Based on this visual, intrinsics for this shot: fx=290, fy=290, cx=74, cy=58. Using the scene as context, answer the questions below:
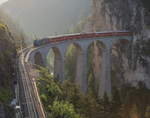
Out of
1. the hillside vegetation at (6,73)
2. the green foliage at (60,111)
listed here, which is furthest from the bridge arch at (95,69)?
the green foliage at (60,111)

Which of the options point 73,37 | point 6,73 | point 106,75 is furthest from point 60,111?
point 106,75

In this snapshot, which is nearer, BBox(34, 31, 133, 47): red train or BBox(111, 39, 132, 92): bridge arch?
BBox(34, 31, 133, 47): red train

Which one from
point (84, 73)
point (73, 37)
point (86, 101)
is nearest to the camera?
point (86, 101)

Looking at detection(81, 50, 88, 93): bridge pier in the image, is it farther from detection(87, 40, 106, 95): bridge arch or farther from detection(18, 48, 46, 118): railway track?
detection(18, 48, 46, 118): railway track

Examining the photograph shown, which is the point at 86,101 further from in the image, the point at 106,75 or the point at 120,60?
the point at 120,60

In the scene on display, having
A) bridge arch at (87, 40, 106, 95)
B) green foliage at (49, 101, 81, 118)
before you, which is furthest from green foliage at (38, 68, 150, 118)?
bridge arch at (87, 40, 106, 95)

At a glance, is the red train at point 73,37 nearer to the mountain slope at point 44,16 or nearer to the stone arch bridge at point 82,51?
the stone arch bridge at point 82,51

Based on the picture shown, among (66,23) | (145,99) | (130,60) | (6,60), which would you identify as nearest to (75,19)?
(66,23)

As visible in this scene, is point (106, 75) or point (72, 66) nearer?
point (106, 75)
